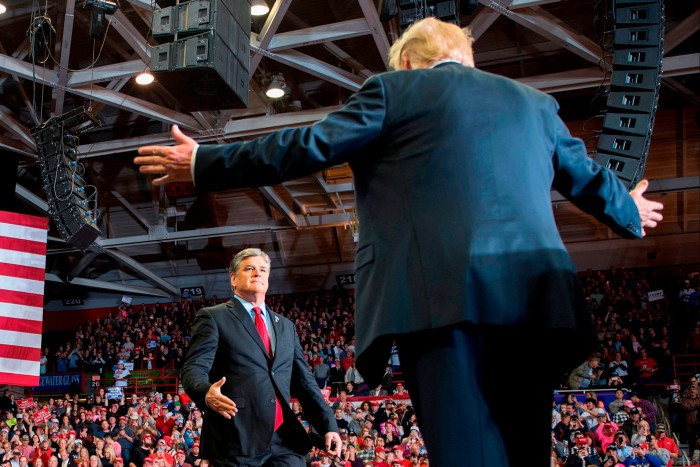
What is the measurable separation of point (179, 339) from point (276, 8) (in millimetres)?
13324

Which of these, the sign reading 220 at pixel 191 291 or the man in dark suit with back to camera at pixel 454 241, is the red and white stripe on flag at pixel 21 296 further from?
the sign reading 220 at pixel 191 291

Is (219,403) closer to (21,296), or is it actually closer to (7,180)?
(21,296)

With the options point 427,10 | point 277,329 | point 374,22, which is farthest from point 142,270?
point 277,329

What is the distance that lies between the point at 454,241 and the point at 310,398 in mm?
2570

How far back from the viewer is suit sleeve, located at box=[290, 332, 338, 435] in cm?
415

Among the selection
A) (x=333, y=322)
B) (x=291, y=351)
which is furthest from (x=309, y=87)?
(x=291, y=351)

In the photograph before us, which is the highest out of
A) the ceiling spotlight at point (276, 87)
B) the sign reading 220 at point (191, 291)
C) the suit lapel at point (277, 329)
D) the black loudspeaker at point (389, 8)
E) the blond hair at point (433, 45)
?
the ceiling spotlight at point (276, 87)

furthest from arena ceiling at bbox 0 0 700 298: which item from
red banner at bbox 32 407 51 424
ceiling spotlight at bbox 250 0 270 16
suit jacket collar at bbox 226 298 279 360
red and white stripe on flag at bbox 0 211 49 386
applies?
red banner at bbox 32 407 51 424

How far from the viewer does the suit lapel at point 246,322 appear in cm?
421

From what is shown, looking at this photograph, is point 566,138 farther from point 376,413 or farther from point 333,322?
point 333,322

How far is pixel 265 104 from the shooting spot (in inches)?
657

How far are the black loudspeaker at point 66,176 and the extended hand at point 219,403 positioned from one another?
10.7 m

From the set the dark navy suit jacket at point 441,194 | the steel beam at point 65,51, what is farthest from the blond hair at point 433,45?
the steel beam at point 65,51

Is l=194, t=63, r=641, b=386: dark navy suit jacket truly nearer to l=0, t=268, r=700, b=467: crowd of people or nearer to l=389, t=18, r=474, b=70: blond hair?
l=389, t=18, r=474, b=70: blond hair
